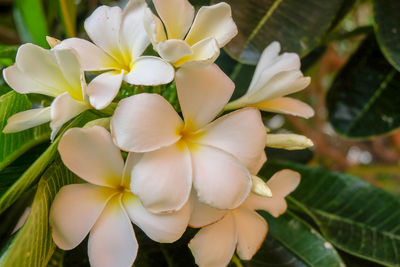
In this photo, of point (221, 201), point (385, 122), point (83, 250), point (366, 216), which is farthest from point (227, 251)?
point (385, 122)

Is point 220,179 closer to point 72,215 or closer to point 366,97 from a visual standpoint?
point 72,215

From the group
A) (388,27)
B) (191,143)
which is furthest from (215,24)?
(388,27)

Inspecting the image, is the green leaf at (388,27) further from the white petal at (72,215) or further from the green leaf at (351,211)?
the white petal at (72,215)

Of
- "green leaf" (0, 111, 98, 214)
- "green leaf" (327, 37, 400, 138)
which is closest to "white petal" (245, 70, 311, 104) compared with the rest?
"green leaf" (0, 111, 98, 214)

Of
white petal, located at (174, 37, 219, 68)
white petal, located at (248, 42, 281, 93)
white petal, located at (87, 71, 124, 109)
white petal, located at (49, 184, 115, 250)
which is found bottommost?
white petal, located at (49, 184, 115, 250)

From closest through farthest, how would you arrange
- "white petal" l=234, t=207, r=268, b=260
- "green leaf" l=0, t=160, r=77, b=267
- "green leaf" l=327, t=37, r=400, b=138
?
"green leaf" l=0, t=160, r=77, b=267
"white petal" l=234, t=207, r=268, b=260
"green leaf" l=327, t=37, r=400, b=138

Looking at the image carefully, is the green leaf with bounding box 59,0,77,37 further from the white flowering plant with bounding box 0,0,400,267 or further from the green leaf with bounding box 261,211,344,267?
the green leaf with bounding box 261,211,344,267
